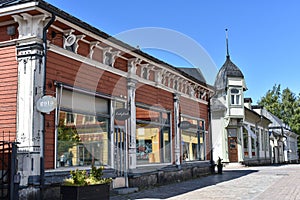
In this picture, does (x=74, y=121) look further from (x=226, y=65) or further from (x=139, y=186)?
(x=226, y=65)

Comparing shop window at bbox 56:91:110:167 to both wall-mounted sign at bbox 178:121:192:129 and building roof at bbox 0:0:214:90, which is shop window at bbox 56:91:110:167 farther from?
wall-mounted sign at bbox 178:121:192:129

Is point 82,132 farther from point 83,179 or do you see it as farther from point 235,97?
point 235,97

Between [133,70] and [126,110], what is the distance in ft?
5.98

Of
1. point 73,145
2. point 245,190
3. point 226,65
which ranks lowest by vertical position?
point 245,190

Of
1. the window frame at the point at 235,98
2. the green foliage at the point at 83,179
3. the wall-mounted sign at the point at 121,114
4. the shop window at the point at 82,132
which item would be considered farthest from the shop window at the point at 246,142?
the green foliage at the point at 83,179

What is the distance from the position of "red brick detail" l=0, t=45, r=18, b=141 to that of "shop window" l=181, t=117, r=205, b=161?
9.60 m

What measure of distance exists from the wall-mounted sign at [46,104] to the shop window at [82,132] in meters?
0.96

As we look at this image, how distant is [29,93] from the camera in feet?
28.3

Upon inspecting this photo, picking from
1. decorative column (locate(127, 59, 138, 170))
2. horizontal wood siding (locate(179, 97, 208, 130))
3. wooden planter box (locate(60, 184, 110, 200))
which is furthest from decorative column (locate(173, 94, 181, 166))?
wooden planter box (locate(60, 184, 110, 200))

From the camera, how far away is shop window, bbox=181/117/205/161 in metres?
17.4

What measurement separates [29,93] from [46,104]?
506 millimetres

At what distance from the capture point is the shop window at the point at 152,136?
13735 mm

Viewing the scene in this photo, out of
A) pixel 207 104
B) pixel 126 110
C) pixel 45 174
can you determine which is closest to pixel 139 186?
pixel 126 110

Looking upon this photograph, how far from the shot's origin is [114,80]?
12086 millimetres
